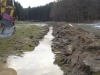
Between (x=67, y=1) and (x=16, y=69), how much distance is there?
263 feet

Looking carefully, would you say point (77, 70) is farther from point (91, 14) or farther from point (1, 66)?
point (91, 14)

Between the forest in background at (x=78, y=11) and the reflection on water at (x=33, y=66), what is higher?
the forest in background at (x=78, y=11)

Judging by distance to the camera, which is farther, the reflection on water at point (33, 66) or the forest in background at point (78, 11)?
the forest in background at point (78, 11)

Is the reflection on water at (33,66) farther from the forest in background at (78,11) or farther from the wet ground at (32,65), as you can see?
the forest in background at (78,11)

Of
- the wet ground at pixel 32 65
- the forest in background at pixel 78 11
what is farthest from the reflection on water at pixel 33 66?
the forest in background at pixel 78 11

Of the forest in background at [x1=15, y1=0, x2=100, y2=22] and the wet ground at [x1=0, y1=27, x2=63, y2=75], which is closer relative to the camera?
the wet ground at [x1=0, y1=27, x2=63, y2=75]

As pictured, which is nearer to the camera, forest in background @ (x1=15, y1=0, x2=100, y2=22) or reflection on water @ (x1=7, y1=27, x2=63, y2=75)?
reflection on water @ (x1=7, y1=27, x2=63, y2=75)

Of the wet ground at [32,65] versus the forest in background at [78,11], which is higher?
the forest in background at [78,11]

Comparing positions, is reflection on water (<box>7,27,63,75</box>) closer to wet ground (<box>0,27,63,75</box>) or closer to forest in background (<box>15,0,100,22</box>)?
wet ground (<box>0,27,63,75</box>)

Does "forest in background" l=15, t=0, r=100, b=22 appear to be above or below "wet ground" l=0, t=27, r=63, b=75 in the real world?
above

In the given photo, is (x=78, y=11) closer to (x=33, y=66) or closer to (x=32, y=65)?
(x=32, y=65)

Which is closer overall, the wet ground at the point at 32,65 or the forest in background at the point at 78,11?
the wet ground at the point at 32,65

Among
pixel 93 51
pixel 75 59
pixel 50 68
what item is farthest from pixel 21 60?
pixel 93 51

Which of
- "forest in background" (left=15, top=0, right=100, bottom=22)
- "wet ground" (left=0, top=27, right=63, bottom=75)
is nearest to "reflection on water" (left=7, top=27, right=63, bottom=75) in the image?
"wet ground" (left=0, top=27, right=63, bottom=75)
